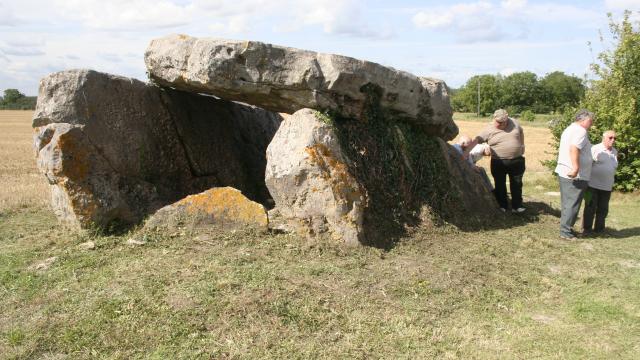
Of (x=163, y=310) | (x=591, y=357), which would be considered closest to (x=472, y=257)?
(x=591, y=357)

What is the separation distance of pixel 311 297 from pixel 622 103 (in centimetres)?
1153

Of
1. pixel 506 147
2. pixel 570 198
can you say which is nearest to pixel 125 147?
pixel 506 147

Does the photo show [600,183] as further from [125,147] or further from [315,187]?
[125,147]

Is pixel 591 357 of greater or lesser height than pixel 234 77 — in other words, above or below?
below

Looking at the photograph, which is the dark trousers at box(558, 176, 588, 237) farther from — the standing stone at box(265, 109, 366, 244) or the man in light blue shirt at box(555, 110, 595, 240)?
the standing stone at box(265, 109, 366, 244)

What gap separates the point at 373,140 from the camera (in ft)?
29.0

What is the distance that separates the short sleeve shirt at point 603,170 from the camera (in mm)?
9516

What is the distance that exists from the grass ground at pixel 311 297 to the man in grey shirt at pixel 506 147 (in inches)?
72.4

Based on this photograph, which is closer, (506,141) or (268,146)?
(268,146)

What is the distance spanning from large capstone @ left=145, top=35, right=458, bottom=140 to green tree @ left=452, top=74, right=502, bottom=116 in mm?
81142

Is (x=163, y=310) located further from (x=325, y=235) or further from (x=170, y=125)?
(x=170, y=125)

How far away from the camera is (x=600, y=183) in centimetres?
956

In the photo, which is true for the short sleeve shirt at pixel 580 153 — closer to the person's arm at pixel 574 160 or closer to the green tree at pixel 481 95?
the person's arm at pixel 574 160

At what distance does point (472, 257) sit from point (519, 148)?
333 cm
